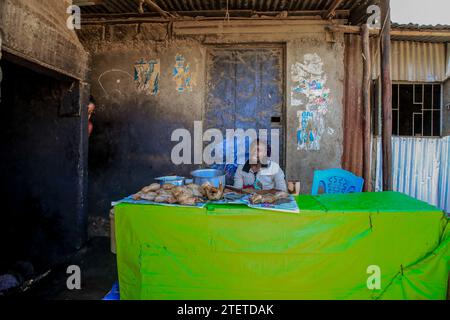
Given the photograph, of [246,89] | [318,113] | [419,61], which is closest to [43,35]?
[246,89]

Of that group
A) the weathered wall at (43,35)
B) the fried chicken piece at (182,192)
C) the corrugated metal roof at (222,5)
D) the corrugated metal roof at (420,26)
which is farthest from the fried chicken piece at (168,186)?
the corrugated metal roof at (420,26)

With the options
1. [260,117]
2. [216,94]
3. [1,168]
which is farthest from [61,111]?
[260,117]

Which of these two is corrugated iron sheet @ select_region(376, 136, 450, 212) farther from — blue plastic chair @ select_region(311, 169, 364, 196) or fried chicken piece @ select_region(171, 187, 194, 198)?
fried chicken piece @ select_region(171, 187, 194, 198)

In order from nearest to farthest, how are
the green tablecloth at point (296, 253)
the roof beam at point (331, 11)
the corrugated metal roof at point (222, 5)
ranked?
the green tablecloth at point (296, 253)
the roof beam at point (331, 11)
the corrugated metal roof at point (222, 5)

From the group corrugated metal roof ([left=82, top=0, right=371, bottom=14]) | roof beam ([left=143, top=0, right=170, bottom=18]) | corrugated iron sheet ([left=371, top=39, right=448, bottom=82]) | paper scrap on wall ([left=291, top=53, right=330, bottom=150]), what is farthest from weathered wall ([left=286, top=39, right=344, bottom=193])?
roof beam ([left=143, top=0, right=170, bottom=18])

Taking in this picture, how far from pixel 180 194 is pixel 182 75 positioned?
343 centimetres

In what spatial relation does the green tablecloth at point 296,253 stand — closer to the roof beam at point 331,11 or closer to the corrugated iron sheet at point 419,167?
the corrugated iron sheet at point 419,167

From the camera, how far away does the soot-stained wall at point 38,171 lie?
4793mm

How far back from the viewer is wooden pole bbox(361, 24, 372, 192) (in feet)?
17.9

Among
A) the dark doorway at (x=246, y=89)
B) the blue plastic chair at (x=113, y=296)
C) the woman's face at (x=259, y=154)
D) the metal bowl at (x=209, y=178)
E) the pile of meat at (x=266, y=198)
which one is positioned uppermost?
the dark doorway at (x=246, y=89)

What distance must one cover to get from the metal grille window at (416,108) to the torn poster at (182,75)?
3828 mm

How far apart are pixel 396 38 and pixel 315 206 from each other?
454 centimetres

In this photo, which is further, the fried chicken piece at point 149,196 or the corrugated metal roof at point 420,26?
the corrugated metal roof at point 420,26
